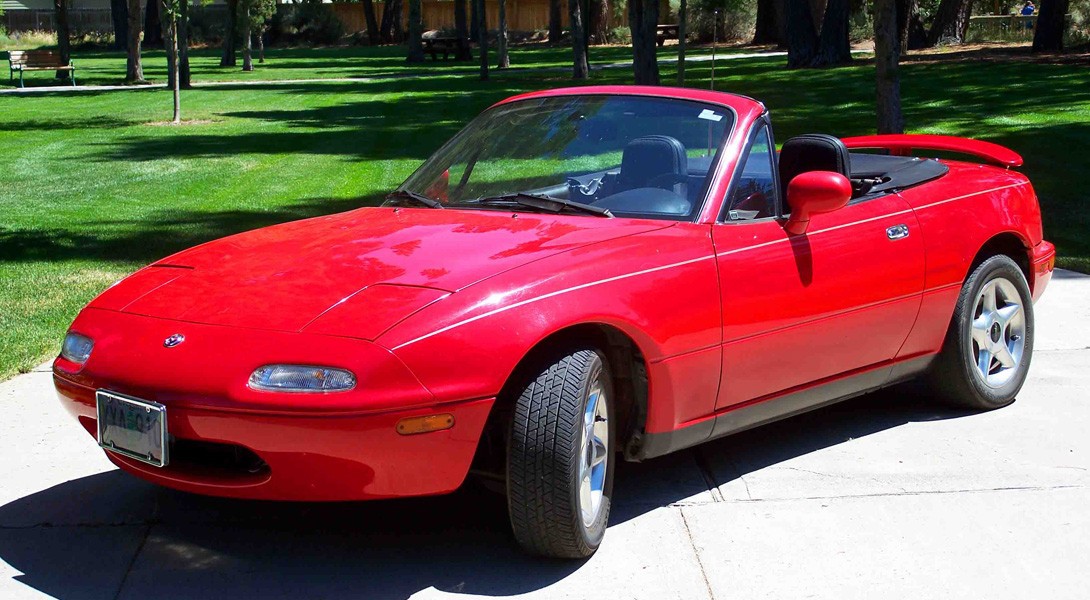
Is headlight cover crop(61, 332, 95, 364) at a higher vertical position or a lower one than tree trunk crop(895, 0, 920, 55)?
lower

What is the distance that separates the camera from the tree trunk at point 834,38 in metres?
29.8

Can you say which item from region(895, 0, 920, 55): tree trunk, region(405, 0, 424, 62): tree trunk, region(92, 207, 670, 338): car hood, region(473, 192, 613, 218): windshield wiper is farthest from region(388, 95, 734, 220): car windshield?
region(405, 0, 424, 62): tree trunk

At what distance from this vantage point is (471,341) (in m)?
3.68

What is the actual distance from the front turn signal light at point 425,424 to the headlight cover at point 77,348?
45.6 inches

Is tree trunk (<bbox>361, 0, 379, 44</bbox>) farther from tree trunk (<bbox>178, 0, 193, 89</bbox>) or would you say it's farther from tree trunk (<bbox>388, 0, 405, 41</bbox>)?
tree trunk (<bbox>178, 0, 193, 89</bbox>)

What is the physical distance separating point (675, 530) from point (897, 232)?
1.63m

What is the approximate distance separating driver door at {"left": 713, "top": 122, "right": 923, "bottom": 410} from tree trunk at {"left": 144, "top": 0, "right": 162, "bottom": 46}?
66.0m

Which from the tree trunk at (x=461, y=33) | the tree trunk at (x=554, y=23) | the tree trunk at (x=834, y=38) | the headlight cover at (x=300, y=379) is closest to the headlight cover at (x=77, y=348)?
the headlight cover at (x=300, y=379)

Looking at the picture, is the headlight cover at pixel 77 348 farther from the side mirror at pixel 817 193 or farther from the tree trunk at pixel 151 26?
the tree trunk at pixel 151 26

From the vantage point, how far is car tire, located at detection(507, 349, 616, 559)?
377 centimetres

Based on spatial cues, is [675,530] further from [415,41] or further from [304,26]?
[304,26]

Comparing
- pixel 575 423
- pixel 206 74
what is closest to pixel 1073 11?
pixel 206 74

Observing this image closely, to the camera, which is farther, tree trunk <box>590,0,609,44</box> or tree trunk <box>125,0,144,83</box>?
tree trunk <box>590,0,609,44</box>

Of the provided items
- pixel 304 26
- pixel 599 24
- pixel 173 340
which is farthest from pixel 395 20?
pixel 173 340
